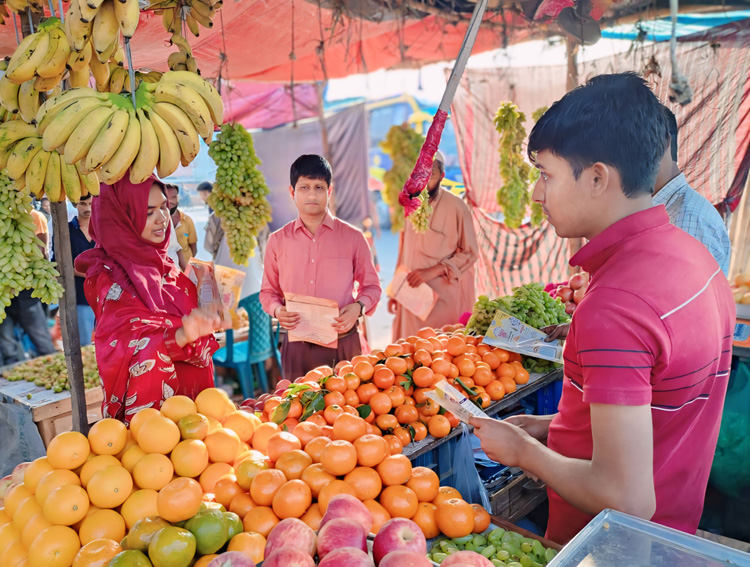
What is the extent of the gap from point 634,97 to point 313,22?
3.83 metres

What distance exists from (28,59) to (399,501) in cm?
180

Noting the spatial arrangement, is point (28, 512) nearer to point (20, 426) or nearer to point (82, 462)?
point (82, 462)

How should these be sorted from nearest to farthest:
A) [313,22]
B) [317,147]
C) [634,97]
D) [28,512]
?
[634,97] < [28,512] < [313,22] < [317,147]

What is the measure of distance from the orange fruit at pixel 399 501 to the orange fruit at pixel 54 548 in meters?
0.83

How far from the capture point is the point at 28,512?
1.45 meters

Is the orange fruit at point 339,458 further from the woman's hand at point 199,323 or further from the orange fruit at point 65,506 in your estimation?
the woman's hand at point 199,323

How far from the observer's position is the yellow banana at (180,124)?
5.58ft

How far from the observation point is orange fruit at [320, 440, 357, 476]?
1529mm

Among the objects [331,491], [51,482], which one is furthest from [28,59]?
[331,491]

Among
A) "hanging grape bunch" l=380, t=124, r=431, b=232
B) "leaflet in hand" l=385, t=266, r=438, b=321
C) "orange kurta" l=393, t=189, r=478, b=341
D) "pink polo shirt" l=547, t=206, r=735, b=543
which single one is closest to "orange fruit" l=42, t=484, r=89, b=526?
"pink polo shirt" l=547, t=206, r=735, b=543

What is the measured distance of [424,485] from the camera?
1581mm

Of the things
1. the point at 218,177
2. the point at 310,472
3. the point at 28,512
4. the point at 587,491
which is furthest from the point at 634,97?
the point at 218,177

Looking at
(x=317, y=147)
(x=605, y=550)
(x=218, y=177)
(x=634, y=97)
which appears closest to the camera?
(x=605, y=550)

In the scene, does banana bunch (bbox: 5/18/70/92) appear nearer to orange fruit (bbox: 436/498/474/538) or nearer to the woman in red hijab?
the woman in red hijab
